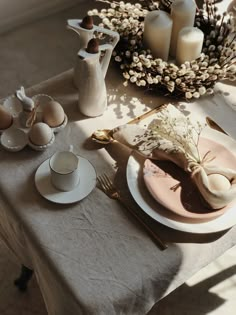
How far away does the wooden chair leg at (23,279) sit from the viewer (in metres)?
1.55

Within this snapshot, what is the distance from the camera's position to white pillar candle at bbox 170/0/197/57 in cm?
136

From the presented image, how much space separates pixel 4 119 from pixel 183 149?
44 centimetres

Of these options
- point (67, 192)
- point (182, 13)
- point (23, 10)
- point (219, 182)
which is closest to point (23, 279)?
point (67, 192)

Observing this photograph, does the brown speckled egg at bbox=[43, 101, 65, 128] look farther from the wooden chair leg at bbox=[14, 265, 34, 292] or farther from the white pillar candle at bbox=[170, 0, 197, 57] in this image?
the wooden chair leg at bbox=[14, 265, 34, 292]

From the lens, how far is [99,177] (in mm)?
1152

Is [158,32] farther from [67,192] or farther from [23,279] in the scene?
[23,279]

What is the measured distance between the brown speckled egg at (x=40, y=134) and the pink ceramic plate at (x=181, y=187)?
0.24 meters

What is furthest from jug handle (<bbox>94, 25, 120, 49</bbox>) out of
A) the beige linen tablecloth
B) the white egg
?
the white egg

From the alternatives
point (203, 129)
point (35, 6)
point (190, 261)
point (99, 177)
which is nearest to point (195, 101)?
point (203, 129)

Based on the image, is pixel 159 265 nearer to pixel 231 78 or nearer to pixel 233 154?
Result: pixel 233 154

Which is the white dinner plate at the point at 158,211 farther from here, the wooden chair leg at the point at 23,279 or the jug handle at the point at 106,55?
the wooden chair leg at the point at 23,279

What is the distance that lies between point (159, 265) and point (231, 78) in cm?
63

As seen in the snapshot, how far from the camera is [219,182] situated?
1.08 meters

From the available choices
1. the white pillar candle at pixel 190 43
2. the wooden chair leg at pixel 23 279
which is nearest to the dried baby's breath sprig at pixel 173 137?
the white pillar candle at pixel 190 43
